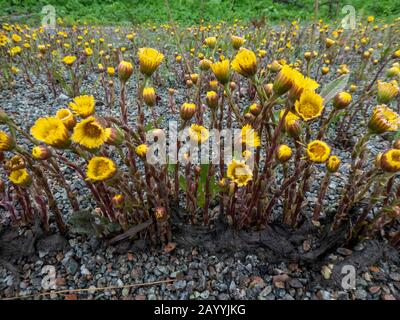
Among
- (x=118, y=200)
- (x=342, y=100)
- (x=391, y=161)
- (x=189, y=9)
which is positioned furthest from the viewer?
(x=189, y=9)

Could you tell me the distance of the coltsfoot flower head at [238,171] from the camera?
1082mm

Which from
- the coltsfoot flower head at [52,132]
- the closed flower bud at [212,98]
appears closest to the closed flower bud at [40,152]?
the coltsfoot flower head at [52,132]

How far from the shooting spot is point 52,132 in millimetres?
1102

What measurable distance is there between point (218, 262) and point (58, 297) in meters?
0.71

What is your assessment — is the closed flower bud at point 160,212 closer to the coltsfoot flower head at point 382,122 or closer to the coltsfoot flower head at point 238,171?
the coltsfoot flower head at point 238,171

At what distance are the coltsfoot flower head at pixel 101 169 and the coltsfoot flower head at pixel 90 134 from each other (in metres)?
0.06

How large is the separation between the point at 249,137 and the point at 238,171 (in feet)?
0.51

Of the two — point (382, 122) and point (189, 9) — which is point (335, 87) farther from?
point (189, 9)

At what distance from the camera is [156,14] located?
7938mm

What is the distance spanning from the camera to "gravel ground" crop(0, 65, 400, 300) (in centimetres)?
125

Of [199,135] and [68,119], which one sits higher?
[68,119]

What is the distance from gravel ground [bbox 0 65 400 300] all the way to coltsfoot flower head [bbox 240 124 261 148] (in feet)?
1.79

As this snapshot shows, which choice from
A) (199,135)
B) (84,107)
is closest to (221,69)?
(199,135)

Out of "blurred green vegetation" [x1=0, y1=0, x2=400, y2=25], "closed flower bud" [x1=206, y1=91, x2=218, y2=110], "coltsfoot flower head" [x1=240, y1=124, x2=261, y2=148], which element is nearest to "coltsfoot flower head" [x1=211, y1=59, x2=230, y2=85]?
"closed flower bud" [x1=206, y1=91, x2=218, y2=110]
